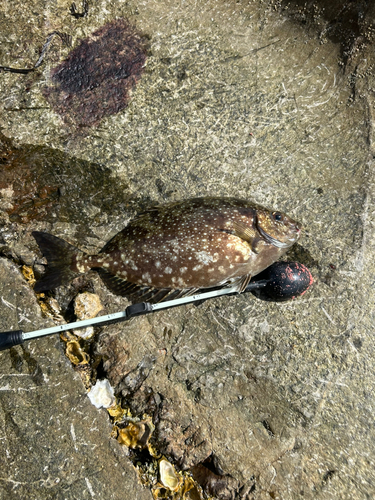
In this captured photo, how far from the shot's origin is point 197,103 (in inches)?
142

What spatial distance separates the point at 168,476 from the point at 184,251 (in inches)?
71.9

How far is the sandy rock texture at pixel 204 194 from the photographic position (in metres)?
2.70

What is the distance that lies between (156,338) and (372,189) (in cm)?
259

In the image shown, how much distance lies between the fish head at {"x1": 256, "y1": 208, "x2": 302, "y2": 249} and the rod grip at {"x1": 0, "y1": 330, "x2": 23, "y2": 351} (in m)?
2.14

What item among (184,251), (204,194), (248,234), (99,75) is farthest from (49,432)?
(99,75)

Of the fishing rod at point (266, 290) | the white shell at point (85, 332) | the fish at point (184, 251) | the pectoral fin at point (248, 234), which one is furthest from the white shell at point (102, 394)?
the pectoral fin at point (248, 234)

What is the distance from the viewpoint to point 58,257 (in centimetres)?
300

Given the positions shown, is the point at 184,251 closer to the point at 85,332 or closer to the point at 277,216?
the point at 277,216

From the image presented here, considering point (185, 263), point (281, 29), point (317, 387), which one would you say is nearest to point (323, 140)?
point (281, 29)

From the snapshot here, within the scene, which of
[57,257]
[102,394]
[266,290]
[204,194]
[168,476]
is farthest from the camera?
[204,194]

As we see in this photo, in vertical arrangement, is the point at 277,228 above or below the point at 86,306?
above

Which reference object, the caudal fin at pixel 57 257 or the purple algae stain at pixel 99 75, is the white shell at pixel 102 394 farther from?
the purple algae stain at pixel 99 75

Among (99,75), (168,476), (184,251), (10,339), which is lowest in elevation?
(168,476)

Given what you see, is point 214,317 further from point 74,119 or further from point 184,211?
point 74,119
